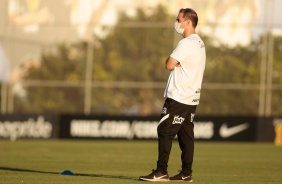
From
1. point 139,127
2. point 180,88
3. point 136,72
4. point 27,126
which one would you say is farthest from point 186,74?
point 136,72

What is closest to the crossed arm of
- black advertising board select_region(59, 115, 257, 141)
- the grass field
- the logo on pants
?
the logo on pants

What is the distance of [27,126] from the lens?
1284 inches

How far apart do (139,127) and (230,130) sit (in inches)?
121

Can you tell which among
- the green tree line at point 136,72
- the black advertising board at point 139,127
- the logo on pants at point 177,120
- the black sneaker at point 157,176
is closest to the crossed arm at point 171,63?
the logo on pants at point 177,120

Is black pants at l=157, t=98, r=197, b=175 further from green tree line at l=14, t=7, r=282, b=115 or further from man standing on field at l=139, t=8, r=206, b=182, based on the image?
green tree line at l=14, t=7, r=282, b=115

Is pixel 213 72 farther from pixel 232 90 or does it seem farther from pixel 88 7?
pixel 88 7

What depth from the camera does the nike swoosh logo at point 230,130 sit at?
3148 cm

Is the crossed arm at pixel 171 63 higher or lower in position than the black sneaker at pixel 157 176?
higher

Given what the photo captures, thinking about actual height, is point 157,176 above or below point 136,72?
below

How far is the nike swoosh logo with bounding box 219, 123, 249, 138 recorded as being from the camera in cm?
3148

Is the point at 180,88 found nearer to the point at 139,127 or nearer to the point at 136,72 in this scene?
the point at 139,127

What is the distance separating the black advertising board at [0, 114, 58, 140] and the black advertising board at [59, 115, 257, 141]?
15.4 inches

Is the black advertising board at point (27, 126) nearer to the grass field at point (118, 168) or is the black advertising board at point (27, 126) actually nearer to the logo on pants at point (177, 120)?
the grass field at point (118, 168)

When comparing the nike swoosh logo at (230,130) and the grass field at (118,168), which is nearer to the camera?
the grass field at (118,168)
